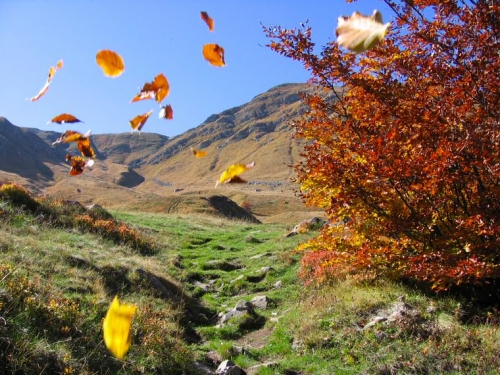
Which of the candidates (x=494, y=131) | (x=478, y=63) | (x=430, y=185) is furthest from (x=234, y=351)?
(x=478, y=63)

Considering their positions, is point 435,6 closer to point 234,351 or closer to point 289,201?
point 234,351

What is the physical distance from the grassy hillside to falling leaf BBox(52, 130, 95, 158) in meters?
3.03

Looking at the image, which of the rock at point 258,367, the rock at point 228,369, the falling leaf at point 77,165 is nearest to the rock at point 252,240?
the rock at point 258,367

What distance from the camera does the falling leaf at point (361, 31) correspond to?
1.49 m

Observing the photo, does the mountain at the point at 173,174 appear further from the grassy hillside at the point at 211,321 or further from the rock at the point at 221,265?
the grassy hillside at the point at 211,321

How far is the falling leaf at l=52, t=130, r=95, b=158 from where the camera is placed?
254 centimetres

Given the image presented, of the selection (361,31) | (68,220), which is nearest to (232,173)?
(361,31)

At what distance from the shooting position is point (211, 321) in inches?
346

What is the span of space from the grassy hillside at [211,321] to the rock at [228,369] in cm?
26

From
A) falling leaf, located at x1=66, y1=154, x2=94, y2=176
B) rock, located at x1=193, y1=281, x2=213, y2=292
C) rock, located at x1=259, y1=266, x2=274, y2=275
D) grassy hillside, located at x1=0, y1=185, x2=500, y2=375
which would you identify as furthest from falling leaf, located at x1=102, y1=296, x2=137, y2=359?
rock, located at x1=259, y1=266, x2=274, y2=275

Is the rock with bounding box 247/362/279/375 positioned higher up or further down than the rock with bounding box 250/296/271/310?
further down

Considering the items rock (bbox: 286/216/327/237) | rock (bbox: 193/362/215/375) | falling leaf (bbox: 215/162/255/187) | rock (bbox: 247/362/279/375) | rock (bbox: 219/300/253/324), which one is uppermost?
falling leaf (bbox: 215/162/255/187)

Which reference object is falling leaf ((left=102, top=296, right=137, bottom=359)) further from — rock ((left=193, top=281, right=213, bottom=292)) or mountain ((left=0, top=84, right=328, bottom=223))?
mountain ((left=0, top=84, right=328, bottom=223))

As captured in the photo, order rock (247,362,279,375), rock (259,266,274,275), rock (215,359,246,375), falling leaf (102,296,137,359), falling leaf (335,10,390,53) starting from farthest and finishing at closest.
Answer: rock (259,266,274,275)
rock (247,362,279,375)
rock (215,359,246,375)
falling leaf (102,296,137,359)
falling leaf (335,10,390,53)
